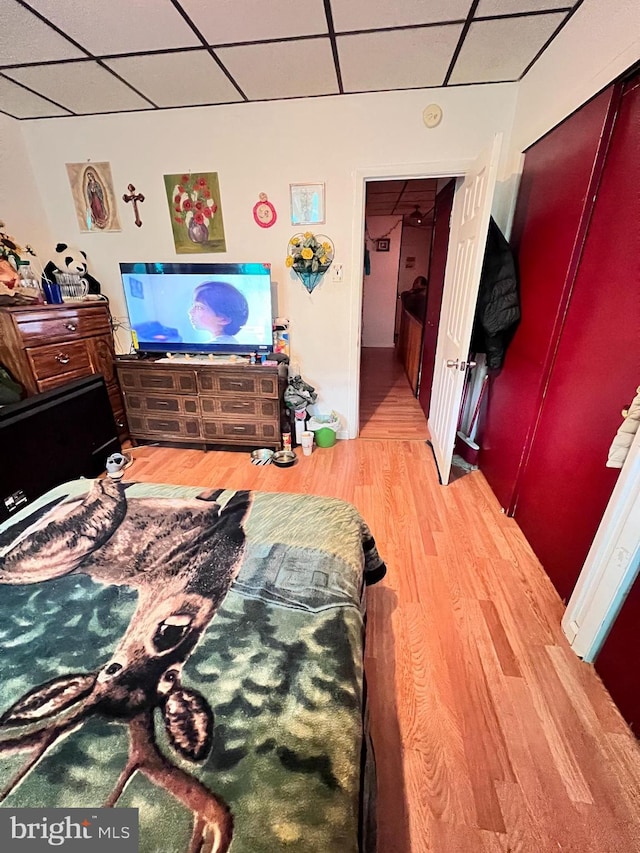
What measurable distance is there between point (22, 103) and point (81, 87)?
58 centimetres

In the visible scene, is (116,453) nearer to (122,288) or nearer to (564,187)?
(122,288)

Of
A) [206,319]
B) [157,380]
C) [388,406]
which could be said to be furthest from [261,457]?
[388,406]

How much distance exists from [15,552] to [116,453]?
1.85 m

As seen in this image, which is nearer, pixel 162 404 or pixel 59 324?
pixel 59 324

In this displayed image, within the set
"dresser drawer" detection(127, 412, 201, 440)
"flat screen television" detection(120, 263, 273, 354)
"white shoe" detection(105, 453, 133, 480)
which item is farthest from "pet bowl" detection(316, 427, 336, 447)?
"white shoe" detection(105, 453, 133, 480)

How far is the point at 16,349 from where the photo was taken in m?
2.18

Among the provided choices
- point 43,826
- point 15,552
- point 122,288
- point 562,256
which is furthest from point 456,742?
point 122,288

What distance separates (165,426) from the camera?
114 inches

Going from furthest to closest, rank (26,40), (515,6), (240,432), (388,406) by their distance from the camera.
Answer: (388,406) < (240,432) < (26,40) < (515,6)

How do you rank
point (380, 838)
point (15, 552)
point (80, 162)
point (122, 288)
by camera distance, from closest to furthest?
1. point (380, 838)
2. point (15, 552)
3. point (80, 162)
4. point (122, 288)

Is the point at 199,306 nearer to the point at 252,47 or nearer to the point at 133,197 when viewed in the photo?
the point at 133,197

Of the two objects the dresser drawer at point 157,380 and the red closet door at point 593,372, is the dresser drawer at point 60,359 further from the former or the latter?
the red closet door at point 593,372

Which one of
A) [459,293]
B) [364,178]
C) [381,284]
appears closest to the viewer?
[459,293]

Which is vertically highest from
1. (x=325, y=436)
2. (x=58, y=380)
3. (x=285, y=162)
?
(x=285, y=162)
